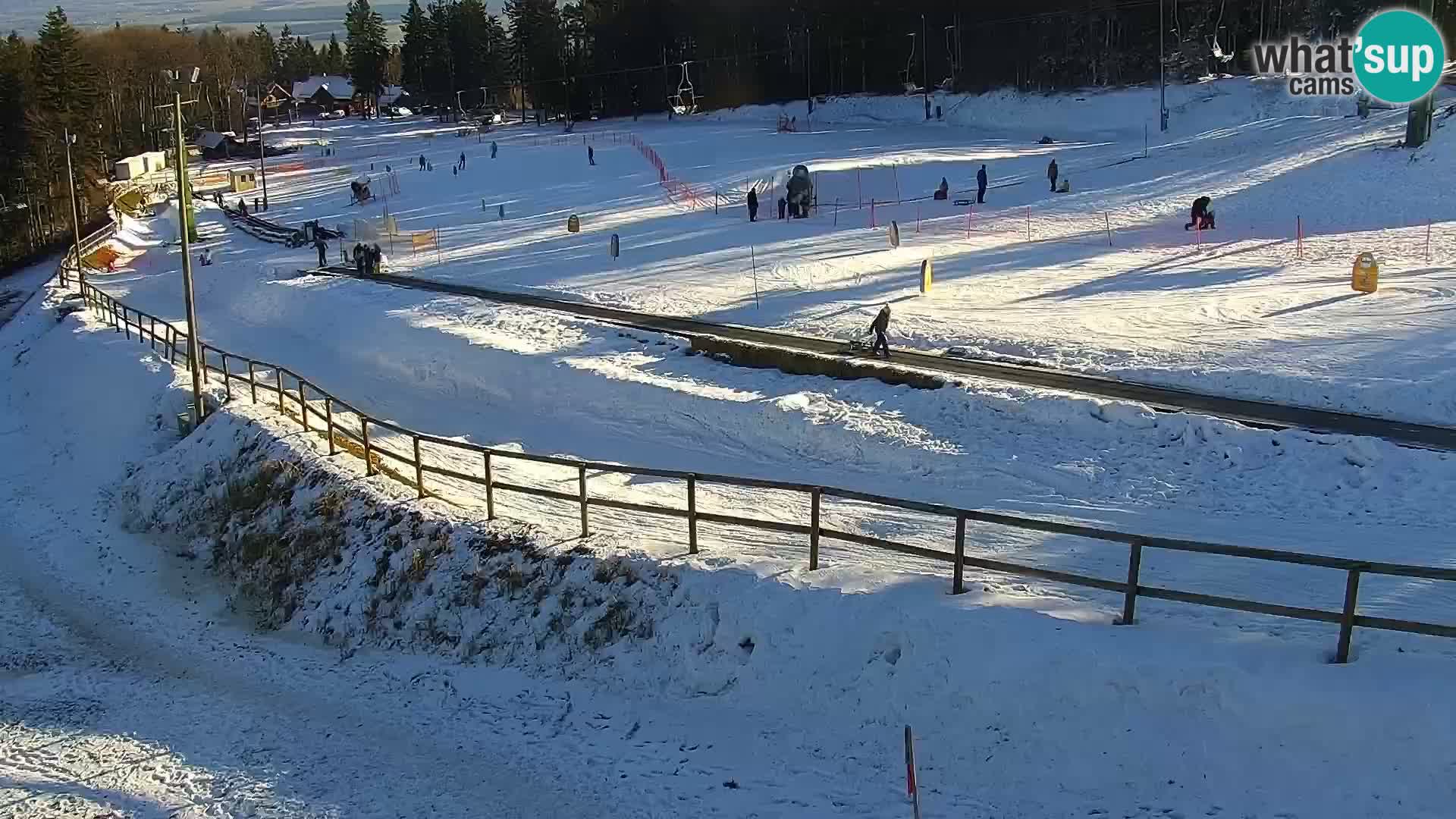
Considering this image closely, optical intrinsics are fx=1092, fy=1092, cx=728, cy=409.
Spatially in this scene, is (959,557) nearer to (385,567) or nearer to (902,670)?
(902,670)

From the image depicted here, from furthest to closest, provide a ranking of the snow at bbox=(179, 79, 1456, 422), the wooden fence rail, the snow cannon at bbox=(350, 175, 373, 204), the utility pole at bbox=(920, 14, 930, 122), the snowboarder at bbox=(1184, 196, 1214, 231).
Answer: the utility pole at bbox=(920, 14, 930, 122) < the snow cannon at bbox=(350, 175, 373, 204) < the snowboarder at bbox=(1184, 196, 1214, 231) < the snow at bbox=(179, 79, 1456, 422) < the wooden fence rail

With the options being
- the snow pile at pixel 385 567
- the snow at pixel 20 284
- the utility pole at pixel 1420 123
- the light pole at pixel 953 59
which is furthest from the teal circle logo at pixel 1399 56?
the snow at pixel 20 284

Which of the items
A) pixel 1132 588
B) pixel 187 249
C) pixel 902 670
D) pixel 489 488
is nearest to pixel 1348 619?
pixel 1132 588

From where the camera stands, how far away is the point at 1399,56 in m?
52.6

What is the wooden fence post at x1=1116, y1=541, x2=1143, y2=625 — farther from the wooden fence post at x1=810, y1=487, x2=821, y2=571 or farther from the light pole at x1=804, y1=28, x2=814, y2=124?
the light pole at x1=804, y1=28, x2=814, y2=124

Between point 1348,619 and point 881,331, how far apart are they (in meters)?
16.0

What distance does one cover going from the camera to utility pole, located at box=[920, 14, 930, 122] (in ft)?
301

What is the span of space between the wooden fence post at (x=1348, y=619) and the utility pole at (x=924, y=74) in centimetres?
8526

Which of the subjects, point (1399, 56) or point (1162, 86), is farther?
point (1162, 86)

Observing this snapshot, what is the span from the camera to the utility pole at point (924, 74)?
91.8 metres

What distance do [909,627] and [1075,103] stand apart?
3066 inches

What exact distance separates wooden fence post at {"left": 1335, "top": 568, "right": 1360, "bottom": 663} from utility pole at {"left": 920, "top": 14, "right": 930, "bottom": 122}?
85.3 metres

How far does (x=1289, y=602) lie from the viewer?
39.1 ft

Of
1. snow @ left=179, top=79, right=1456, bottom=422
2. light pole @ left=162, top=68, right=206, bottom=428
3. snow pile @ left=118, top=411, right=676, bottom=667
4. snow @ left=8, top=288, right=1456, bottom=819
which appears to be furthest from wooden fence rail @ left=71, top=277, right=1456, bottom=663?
snow @ left=179, top=79, right=1456, bottom=422
